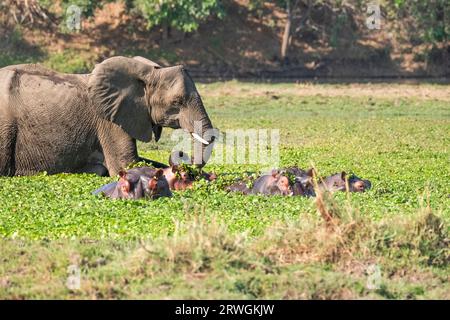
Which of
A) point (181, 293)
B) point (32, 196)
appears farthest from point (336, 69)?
point (181, 293)

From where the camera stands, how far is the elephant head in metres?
17.4

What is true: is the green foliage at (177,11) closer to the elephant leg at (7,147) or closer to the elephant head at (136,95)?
the elephant head at (136,95)

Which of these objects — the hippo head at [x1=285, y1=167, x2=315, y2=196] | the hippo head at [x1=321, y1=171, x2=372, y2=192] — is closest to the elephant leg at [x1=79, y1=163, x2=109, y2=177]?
the hippo head at [x1=285, y1=167, x2=315, y2=196]

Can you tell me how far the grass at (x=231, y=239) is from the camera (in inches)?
426

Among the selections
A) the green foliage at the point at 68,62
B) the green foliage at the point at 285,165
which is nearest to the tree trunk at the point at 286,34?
the green foliage at the point at 68,62

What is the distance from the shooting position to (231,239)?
11172mm

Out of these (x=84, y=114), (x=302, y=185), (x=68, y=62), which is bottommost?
(x=68, y=62)

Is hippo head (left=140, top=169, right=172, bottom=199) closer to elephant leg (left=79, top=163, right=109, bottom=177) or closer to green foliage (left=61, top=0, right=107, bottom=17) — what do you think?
elephant leg (left=79, top=163, right=109, bottom=177)

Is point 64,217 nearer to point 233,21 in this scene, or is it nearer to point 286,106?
point 286,106

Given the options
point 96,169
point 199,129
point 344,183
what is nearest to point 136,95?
point 199,129

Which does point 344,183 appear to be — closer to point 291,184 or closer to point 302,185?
point 302,185

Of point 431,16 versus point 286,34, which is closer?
point 431,16

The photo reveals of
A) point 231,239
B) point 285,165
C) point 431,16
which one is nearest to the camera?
point 231,239

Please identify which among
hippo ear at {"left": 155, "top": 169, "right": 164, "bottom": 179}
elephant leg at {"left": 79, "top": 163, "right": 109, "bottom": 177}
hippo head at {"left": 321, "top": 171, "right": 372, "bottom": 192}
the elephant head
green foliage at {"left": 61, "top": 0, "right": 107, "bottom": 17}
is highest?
green foliage at {"left": 61, "top": 0, "right": 107, "bottom": 17}
